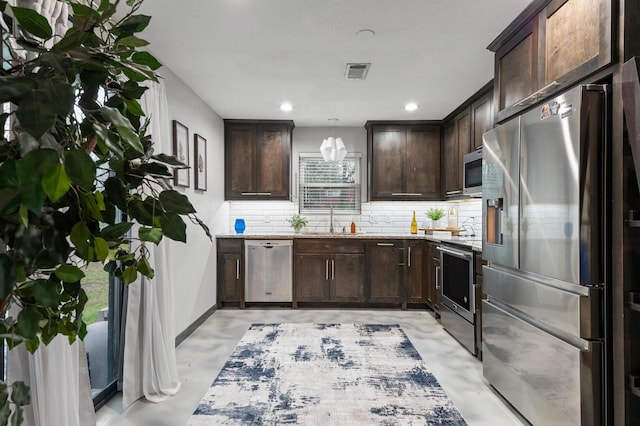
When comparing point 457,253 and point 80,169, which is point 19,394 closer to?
point 80,169

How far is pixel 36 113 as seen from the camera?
1.47ft

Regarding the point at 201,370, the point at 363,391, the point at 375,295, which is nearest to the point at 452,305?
the point at 375,295

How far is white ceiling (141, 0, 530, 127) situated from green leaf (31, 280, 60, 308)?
2.09 meters

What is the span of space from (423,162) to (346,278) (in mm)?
1930

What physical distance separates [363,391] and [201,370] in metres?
1.26

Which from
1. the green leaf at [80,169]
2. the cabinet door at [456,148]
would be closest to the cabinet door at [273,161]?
the cabinet door at [456,148]

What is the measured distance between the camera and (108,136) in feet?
1.77

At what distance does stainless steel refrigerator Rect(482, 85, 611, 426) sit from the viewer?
5.23ft

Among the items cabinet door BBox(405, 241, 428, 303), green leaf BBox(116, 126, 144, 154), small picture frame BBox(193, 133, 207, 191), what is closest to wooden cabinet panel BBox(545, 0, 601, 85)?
green leaf BBox(116, 126, 144, 154)

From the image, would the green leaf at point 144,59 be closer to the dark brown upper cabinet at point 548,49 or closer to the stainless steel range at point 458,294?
the dark brown upper cabinet at point 548,49

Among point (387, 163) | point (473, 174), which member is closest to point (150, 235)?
point (473, 174)

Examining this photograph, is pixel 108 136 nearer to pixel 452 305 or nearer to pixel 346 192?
pixel 452 305

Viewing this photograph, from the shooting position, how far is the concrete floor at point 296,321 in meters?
2.17

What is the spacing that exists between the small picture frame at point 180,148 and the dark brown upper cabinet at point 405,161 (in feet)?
8.23
